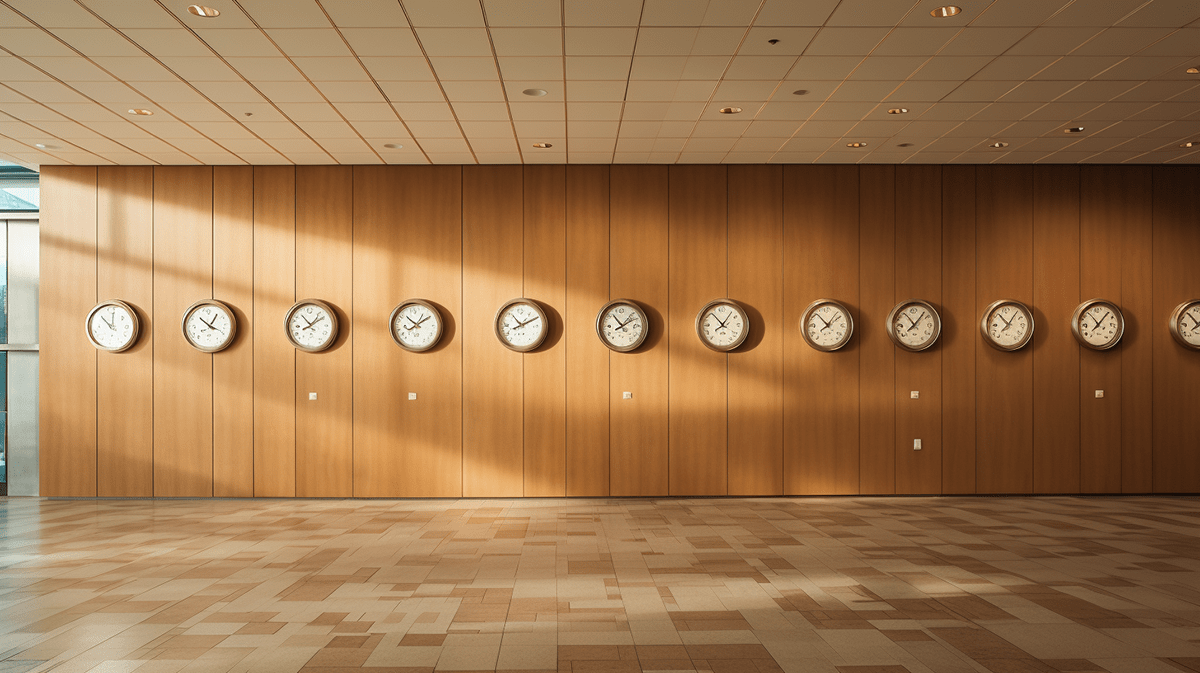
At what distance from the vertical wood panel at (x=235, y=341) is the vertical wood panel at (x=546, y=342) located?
342 centimetres

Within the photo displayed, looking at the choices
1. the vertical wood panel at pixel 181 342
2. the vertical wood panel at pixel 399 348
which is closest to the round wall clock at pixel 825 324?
the vertical wood panel at pixel 399 348

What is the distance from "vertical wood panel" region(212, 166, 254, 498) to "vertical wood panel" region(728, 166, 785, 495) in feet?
19.5

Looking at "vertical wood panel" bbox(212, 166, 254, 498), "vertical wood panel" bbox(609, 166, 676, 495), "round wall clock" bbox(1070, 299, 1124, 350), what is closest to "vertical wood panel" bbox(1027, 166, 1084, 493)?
"round wall clock" bbox(1070, 299, 1124, 350)

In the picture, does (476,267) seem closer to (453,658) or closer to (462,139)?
(462,139)

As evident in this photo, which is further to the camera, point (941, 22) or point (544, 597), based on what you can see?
point (941, 22)

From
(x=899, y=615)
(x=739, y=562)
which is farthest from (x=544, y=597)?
(x=899, y=615)

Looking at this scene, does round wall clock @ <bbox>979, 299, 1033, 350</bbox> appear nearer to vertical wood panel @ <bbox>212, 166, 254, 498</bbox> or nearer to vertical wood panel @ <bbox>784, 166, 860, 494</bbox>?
vertical wood panel @ <bbox>784, 166, 860, 494</bbox>

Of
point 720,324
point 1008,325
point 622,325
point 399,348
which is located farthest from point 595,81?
point 1008,325

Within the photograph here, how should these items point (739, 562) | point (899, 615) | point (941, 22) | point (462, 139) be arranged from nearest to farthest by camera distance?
point (899, 615)
point (941, 22)
point (739, 562)
point (462, 139)

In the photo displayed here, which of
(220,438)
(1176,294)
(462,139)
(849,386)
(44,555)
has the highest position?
(462,139)

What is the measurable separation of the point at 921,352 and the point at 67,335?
34.8 ft

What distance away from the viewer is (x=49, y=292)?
909 cm

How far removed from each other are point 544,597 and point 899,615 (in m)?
2.28

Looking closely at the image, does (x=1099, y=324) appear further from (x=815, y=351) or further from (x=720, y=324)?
(x=720, y=324)
